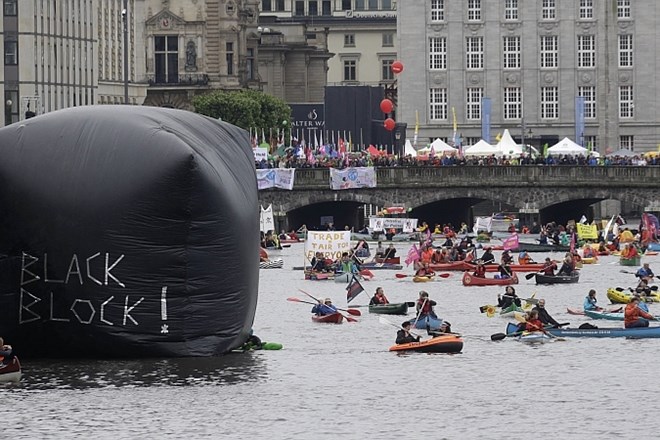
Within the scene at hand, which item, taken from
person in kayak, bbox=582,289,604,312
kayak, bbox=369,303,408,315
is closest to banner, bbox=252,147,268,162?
kayak, bbox=369,303,408,315

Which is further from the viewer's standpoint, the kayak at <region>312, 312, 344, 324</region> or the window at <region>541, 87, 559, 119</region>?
the window at <region>541, 87, 559, 119</region>

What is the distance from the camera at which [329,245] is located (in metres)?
118

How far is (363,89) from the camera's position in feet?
579

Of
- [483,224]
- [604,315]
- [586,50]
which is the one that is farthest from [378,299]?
[586,50]

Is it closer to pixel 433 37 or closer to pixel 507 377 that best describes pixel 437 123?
pixel 433 37

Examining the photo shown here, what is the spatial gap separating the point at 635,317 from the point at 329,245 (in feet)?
116

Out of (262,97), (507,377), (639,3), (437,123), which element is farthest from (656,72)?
(507,377)

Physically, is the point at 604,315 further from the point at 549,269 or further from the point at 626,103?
the point at 626,103

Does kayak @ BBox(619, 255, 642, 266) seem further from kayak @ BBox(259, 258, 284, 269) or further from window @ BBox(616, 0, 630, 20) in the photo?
window @ BBox(616, 0, 630, 20)

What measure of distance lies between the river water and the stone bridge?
67.0m

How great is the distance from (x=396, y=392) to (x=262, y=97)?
402 feet

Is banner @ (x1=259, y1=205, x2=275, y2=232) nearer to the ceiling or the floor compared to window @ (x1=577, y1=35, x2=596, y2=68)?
nearer to the floor

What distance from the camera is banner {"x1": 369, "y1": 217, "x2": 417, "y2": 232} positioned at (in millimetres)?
151500

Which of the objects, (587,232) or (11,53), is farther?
(11,53)
